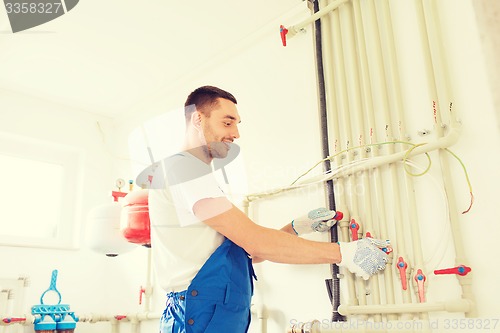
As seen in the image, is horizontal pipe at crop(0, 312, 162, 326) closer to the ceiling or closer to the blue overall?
the blue overall

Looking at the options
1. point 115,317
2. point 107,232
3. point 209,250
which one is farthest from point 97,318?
point 209,250

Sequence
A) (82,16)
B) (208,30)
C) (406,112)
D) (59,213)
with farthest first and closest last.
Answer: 1. (59,213)
2. (208,30)
3. (82,16)
4. (406,112)

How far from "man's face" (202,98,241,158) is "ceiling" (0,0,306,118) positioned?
801mm

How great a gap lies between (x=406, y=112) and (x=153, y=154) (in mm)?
1910

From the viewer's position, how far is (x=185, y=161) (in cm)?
165

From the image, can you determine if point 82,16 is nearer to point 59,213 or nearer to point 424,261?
point 59,213

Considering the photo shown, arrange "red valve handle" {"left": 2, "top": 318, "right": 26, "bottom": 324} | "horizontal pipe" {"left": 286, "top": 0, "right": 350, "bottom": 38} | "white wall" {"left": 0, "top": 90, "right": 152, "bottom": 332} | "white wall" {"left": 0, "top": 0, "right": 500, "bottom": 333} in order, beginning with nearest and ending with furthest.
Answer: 1. "white wall" {"left": 0, "top": 0, "right": 500, "bottom": 333}
2. "horizontal pipe" {"left": 286, "top": 0, "right": 350, "bottom": 38}
3. "red valve handle" {"left": 2, "top": 318, "right": 26, "bottom": 324}
4. "white wall" {"left": 0, "top": 90, "right": 152, "bottom": 332}

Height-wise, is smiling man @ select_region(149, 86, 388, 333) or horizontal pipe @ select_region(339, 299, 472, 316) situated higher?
smiling man @ select_region(149, 86, 388, 333)

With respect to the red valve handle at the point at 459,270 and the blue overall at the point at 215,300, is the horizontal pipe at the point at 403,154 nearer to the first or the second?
the red valve handle at the point at 459,270

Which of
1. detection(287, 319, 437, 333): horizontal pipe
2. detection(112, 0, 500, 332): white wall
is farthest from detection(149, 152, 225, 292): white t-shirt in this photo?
detection(112, 0, 500, 332): white wall

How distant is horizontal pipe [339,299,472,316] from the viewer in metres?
1.49

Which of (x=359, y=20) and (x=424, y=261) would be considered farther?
(x=359, y=20)

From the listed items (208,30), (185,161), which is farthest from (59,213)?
(185,161)

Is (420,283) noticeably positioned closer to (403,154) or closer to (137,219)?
(403,154)
